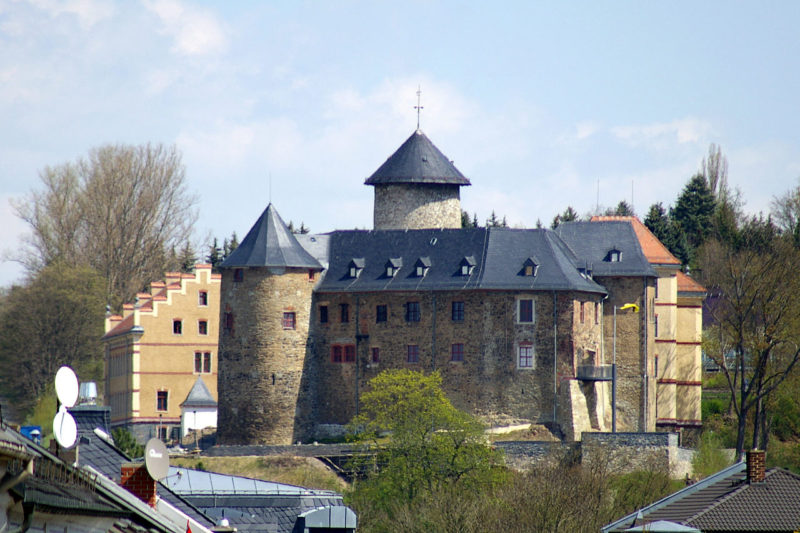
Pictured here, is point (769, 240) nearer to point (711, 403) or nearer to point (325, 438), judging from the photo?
point (711, 403)

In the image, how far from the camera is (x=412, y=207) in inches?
2539

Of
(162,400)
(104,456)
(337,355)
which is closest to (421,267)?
(337,355)

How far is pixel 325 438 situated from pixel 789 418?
18.6m

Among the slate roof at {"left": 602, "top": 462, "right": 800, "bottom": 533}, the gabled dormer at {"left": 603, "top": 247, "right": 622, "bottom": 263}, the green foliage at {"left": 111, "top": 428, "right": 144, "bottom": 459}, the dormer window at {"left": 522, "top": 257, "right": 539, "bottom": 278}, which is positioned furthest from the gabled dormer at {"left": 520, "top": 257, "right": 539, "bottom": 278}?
the slate roof at {"left": 602, "top": 462, "right": 800, "bottom": 533}

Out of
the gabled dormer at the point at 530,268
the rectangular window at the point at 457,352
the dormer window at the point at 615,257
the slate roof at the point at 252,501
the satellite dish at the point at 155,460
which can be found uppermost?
the dormer window at the point at 615,257

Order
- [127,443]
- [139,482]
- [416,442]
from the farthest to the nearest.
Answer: [127,443] < [416,442] < [139,482]

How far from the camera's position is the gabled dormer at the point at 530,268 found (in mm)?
60094

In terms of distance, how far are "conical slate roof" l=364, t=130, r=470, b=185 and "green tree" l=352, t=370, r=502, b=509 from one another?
8029 millimetres

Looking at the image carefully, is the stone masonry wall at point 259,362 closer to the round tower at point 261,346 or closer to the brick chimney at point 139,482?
the round tower at point 261,346

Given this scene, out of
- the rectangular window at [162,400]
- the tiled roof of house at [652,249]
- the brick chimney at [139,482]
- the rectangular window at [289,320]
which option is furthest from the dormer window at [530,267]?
the brick chimney at [139,482]

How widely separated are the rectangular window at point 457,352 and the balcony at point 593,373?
13.0 feet

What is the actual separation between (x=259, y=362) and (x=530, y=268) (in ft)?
32.3

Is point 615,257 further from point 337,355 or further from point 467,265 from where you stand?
point 337,355

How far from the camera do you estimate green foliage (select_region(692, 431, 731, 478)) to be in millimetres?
58000
